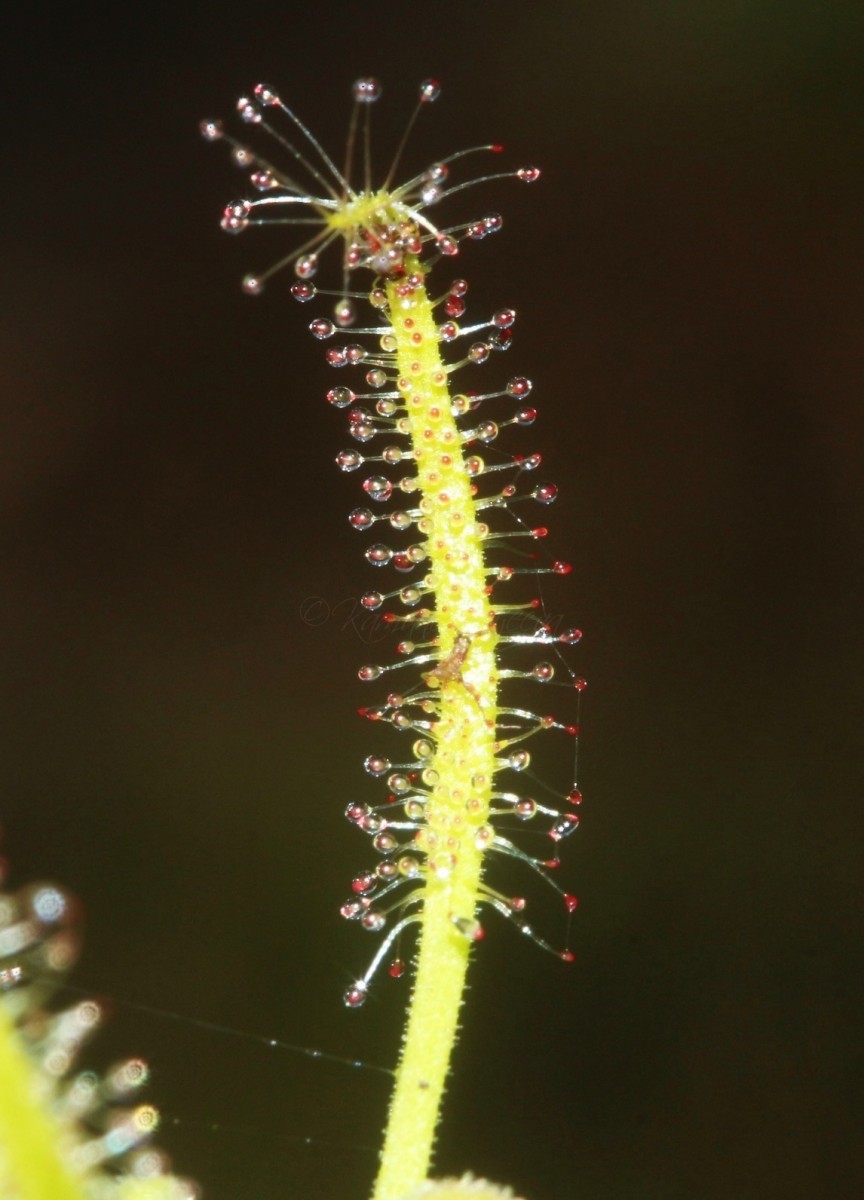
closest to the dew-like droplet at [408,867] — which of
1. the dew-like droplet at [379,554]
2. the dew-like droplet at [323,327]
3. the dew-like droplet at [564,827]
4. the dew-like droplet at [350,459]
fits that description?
the dew-like droplet at [564,827]

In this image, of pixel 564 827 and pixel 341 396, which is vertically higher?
pixel 341 396

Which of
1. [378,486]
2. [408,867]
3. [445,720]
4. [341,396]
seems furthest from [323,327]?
[408,867]

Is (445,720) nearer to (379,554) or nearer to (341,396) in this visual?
(379,554)

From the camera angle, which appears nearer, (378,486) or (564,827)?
(378,486)

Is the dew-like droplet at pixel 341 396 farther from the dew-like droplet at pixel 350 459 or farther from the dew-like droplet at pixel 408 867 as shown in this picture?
the dew-like droplet at pixel 408 867

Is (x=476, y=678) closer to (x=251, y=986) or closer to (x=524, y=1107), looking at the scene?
(x=251, y=986)

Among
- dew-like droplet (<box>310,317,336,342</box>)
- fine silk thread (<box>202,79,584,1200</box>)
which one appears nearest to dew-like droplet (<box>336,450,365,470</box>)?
fine silk thread (<box>202,79,584,1200</box>)

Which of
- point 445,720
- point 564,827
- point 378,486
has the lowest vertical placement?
point 564,827

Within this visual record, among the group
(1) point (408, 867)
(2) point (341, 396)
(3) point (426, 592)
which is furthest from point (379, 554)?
(1) point (408, 867)

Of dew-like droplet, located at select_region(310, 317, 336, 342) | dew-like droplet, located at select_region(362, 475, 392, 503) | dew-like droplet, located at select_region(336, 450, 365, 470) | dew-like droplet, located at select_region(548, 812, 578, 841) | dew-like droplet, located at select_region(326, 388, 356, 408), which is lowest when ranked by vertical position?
dew-like droplet, located at select_region(548, 812, 578, 841)

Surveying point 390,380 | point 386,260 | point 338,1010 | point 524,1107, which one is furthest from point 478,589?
point 524,1107

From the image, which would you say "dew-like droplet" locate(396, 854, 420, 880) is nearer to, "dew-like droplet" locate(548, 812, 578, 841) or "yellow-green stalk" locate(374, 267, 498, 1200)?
"yellow-green stalk" locate(374, 267, 498, 1200)
